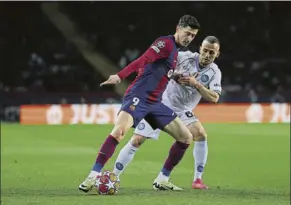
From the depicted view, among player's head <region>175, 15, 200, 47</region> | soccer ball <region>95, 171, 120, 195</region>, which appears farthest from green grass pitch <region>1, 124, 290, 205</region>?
player's head <region>175, 15, 200, 47</region>

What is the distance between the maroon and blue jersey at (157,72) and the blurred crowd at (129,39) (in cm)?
1563

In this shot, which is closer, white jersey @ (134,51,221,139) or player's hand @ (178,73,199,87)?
player's hand @ (178,73,199,87)

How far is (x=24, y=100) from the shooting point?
21.0 m

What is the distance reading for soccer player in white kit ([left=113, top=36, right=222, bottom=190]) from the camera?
7.60 m

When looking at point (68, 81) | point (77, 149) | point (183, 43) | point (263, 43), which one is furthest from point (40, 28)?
point (183, 43)

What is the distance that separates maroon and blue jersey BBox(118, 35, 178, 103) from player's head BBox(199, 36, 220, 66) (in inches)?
23.5

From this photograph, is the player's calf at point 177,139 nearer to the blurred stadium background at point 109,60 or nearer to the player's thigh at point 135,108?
the player's thigh at point 135,108

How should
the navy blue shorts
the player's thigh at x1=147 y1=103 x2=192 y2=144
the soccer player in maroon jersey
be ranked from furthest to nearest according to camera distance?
the player's thigh at x1=147 y1=103 x2=192 y2=144 → the navy blue shorts → the soccer player in maroon jersey

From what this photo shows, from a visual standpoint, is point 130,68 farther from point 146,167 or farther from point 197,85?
point 146,167

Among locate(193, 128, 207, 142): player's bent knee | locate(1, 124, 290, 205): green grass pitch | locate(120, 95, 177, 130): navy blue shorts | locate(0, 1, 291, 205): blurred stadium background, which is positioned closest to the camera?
locate(1, 124, 290, 205): green grass pitch

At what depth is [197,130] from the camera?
26.4 feet

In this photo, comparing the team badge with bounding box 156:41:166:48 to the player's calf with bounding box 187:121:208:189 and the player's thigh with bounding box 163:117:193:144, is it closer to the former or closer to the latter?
the player's thigh with bounding box 163:117:193:144

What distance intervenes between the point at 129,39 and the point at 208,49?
1695cm

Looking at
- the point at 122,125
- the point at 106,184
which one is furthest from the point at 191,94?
the point at 106,184
